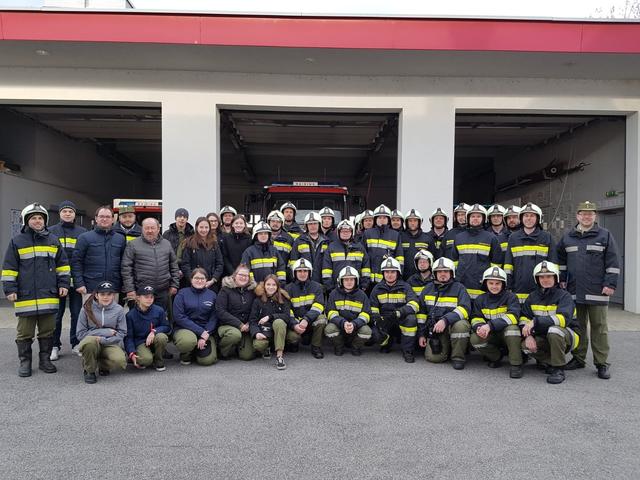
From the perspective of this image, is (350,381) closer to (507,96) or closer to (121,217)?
(121,217)

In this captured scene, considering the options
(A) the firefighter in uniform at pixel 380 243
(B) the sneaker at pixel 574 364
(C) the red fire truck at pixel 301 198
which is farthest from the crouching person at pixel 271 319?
(C) the red fire truck at pixel 301 198

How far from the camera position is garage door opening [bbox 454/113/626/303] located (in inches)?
375

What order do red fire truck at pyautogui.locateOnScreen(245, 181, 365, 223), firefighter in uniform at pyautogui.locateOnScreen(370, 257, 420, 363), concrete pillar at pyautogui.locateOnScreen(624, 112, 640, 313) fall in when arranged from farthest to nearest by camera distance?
red fire truck at pyautogui.locateOnScreen(245, 181, 365, 223) → concrete pillar at pyautogui.locateOnScreen(624, 112, 640, 313) → firefighter in uniform at pyautogui.locateOnScreen(370, 257, 420, 363)

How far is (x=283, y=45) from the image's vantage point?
23.0ft

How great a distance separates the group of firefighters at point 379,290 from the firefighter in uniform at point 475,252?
1 centimetres

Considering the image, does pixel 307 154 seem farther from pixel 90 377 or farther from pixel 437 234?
pixel 90 377

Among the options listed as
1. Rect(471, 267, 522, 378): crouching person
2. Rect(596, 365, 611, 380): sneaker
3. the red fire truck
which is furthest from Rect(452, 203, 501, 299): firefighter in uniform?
the red fire truck

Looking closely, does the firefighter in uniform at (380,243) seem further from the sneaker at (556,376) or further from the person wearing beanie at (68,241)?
the person wearing beanie at (68,241)

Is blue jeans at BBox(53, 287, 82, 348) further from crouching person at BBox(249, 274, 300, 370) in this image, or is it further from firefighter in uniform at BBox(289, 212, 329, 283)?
firefighter in uniform at BBox(289, 212, 329, 283)

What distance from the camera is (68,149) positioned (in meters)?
13.3

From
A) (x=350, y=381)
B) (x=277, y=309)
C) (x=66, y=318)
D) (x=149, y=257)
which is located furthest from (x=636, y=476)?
(x=66, y=318)

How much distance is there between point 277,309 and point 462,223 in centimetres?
277

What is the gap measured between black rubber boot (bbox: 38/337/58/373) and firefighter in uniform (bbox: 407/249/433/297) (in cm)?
411

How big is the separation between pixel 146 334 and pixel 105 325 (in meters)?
0.41
